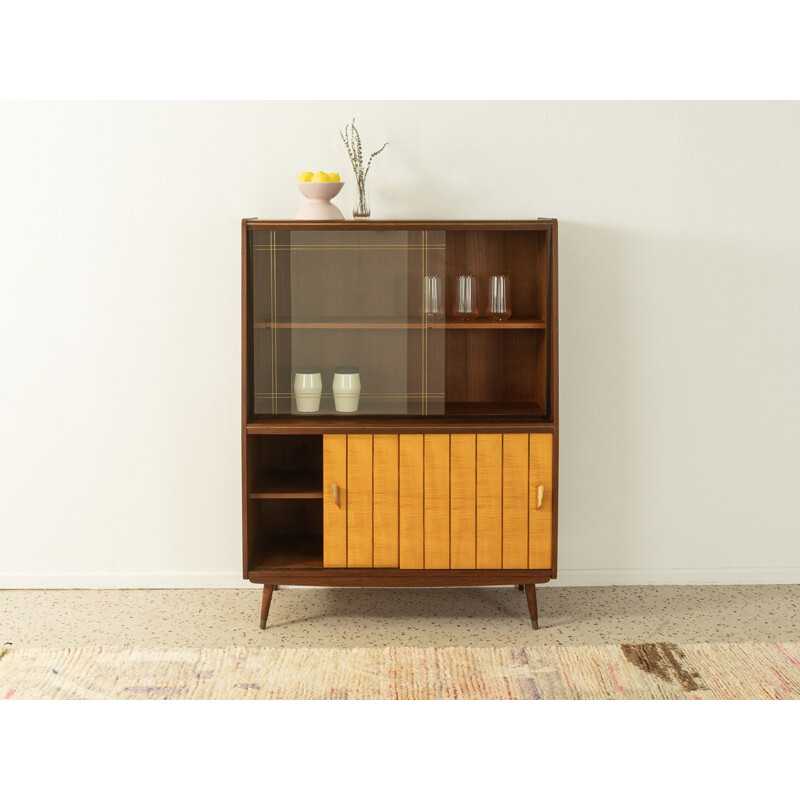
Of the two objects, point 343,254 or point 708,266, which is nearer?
point 343,254

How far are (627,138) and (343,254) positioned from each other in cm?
141

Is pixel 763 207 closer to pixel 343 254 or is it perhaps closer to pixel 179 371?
pixel 343 254

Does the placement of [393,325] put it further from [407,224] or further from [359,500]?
[359,500]

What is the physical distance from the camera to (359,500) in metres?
4.04

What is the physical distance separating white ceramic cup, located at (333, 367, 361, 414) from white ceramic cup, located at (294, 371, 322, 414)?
7cm

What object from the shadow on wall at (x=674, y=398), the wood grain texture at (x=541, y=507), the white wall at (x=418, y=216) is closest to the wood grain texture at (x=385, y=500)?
the wood grain texture at (x=541, y=507)

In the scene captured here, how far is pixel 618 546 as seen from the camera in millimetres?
4605

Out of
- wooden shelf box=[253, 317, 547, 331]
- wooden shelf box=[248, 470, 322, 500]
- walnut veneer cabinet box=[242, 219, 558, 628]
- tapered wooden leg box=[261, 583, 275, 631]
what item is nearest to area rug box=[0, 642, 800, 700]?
tapered wooden leg box=[261, 583, 275, 631]

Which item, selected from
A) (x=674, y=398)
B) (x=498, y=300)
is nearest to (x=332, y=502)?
(x=498, y=300)

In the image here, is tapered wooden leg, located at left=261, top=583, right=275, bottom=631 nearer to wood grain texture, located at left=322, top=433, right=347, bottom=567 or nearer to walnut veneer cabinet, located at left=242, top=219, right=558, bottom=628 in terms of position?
walnut veneer cabinet, located at left=242, top=219, right=558, bottom=628

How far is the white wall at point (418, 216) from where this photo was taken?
4.37 meters

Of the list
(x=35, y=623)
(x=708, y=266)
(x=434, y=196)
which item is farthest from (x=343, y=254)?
(x=35, y=623)

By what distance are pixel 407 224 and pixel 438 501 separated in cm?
113

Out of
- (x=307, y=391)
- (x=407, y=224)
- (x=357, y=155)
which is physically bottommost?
(x=307, y=391)
